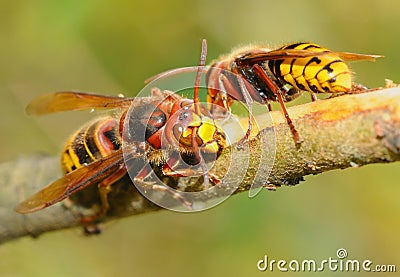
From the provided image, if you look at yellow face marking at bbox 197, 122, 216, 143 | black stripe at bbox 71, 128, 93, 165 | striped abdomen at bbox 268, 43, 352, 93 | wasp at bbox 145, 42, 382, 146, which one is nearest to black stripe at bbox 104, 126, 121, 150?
black stripe at bbox 71, 128, 93, 165

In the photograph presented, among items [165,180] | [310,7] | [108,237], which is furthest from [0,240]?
[310,7]

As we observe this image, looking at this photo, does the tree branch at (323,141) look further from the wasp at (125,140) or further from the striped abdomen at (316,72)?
the striped abdomen at (316,72)

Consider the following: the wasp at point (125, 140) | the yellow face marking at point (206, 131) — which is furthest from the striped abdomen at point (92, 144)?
the yellow face marking at point (206, 131)

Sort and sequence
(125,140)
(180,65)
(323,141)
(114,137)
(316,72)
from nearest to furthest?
(323,141) < (316,72) < (125,140) < (114,137) < (180,65)

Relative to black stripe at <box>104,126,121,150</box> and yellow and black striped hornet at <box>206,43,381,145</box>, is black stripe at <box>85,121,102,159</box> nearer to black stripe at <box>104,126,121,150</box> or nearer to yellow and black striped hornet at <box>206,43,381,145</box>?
black stripe at <box>104,126,121,150</box>

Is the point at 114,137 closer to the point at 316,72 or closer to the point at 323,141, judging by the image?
the point at 316,72

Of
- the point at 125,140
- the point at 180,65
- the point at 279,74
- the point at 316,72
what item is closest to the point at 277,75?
the point at 279,74

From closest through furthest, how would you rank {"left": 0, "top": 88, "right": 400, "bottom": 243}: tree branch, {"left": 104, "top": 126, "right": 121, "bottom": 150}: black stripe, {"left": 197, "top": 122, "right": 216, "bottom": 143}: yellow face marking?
{"left": 0, "top": 88, "right": 400, "bottom": 243}: tree branch → {"left": 197, "top": 122, "right": 216, "bottom": 143}: yellow face marking → {"left": 104, "top": 126, "right": 121, "bottom": 150}: black stripe
